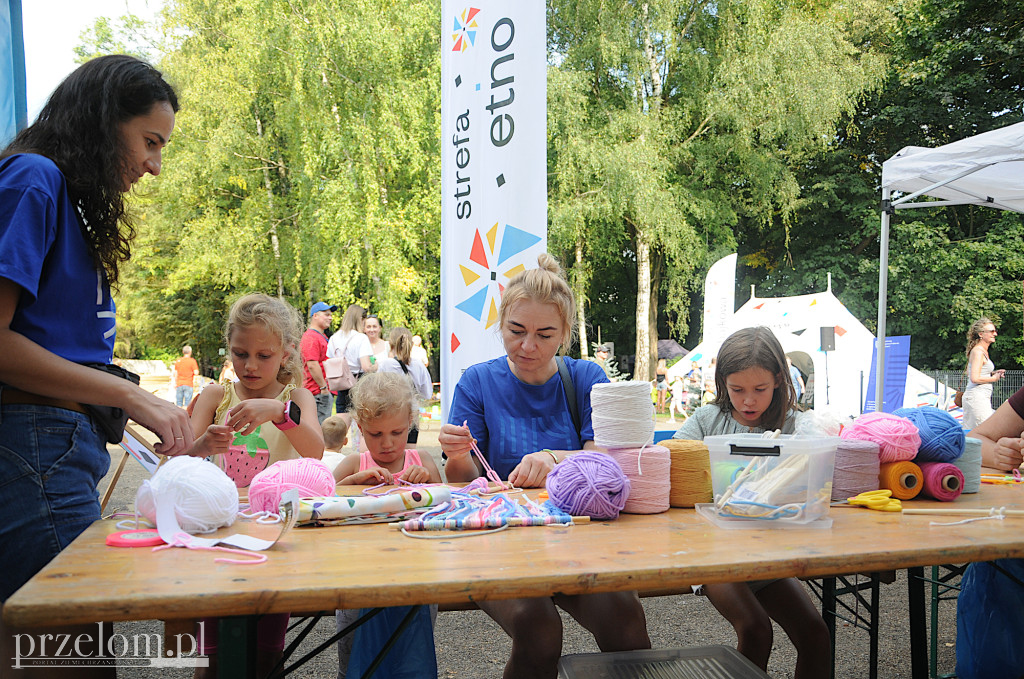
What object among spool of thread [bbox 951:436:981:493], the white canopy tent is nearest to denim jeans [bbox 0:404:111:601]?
spool of thread [bbox 951:436:981:493]

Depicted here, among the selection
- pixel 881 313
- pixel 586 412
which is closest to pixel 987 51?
pixel 881 313

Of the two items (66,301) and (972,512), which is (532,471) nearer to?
(972,512)

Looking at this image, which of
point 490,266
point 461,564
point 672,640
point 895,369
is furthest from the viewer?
point 895,369

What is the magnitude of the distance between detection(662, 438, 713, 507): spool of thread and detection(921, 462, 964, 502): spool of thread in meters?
0.63

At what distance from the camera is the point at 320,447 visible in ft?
8.29

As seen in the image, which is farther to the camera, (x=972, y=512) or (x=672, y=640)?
(x=672, y=640)

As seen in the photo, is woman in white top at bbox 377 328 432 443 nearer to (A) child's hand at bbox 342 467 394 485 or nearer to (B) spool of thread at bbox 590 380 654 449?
(A) child's hand at bbox 342 467 394 485

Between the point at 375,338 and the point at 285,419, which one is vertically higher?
the point at 375,338

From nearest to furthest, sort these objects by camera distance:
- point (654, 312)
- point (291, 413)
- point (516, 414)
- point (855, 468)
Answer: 1. point (855, 468)
2. point (291, 413)
3. point (516, 414)
4. point (654, 312)

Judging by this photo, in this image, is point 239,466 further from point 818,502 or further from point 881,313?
point 881,313

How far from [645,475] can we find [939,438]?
86 centimetres

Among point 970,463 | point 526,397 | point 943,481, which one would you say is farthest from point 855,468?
point 526,397

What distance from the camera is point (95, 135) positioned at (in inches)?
62.9

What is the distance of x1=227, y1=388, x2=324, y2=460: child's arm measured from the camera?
78.0 inches
